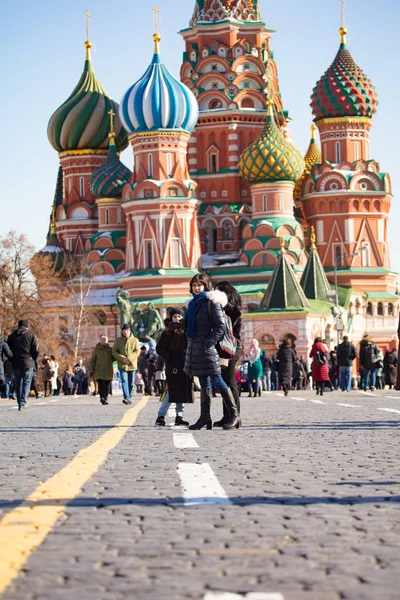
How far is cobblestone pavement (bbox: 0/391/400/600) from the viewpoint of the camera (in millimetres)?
4977

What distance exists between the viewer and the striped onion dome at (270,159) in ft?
268

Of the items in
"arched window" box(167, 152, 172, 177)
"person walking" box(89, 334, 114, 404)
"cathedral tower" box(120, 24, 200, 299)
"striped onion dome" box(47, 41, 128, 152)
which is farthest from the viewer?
"striped onion dome" box(47, 41, 128, 152)

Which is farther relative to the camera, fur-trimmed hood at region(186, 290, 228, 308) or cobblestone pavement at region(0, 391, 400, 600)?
fur-trimmed hood at region(186, 290, 228, 308)

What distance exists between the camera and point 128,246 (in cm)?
8156

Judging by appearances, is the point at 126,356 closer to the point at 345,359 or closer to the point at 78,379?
the point at 345,359

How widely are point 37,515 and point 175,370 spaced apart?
9313 millimetres

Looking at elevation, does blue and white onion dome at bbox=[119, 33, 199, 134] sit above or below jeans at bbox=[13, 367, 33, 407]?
above

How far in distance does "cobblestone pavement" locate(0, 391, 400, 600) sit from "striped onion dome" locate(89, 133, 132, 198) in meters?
75.0

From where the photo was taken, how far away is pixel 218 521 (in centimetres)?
665

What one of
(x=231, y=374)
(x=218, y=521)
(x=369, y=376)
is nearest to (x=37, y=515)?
(x=218, y=521)

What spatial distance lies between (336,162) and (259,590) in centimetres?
8255

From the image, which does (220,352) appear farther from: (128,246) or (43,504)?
(128,246)

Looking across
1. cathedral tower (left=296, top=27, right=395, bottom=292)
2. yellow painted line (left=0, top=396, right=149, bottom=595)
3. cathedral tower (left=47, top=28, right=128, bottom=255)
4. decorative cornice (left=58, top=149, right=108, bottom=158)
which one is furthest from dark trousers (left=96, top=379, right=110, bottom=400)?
decorative cornice (left=58, top=149, right=108, bottom=158)

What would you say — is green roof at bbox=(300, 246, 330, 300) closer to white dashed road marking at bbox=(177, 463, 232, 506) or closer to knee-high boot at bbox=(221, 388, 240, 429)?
knee-high boot at bbox=(221, 388, 240, 429)
